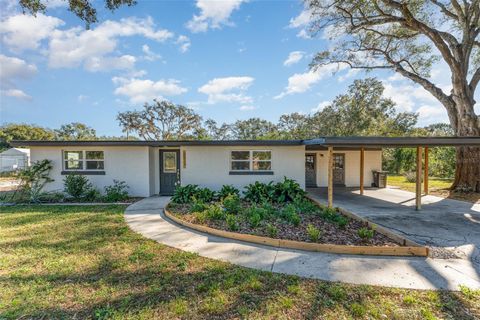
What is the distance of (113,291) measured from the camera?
10.5 ft

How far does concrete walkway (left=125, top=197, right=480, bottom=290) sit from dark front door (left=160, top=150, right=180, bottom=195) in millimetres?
5984

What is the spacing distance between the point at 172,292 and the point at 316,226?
152 inches

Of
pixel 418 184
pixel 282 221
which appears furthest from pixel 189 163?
pixel 418 184

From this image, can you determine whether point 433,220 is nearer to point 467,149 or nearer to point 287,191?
point 287,191

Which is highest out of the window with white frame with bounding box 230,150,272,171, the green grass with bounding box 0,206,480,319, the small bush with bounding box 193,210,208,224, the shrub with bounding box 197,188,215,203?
the window with white frame with bounding box 230,150,272,171

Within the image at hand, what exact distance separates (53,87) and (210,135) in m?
22.0

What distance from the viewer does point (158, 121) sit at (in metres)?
32.4

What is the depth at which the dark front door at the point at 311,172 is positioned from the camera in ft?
45.3

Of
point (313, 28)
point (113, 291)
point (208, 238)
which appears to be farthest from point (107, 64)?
point (113, 291)

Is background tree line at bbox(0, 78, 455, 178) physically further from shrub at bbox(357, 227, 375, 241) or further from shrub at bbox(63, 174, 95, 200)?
shrub at bbox(63, 174, 95, 200)

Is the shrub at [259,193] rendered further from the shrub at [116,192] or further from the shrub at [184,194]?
the shrub at [116,192]

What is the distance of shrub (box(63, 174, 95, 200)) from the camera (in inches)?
388

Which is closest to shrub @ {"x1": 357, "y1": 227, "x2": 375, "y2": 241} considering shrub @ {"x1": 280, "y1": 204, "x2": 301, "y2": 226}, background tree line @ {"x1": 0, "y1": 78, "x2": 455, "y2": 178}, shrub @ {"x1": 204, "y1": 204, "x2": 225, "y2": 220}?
shrub @ {"x1": 280, "y1": 204, "x2": 301, "y2": 226}

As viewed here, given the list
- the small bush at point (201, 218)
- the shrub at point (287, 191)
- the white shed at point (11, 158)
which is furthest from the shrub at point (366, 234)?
the white shed at point (11, 158)
